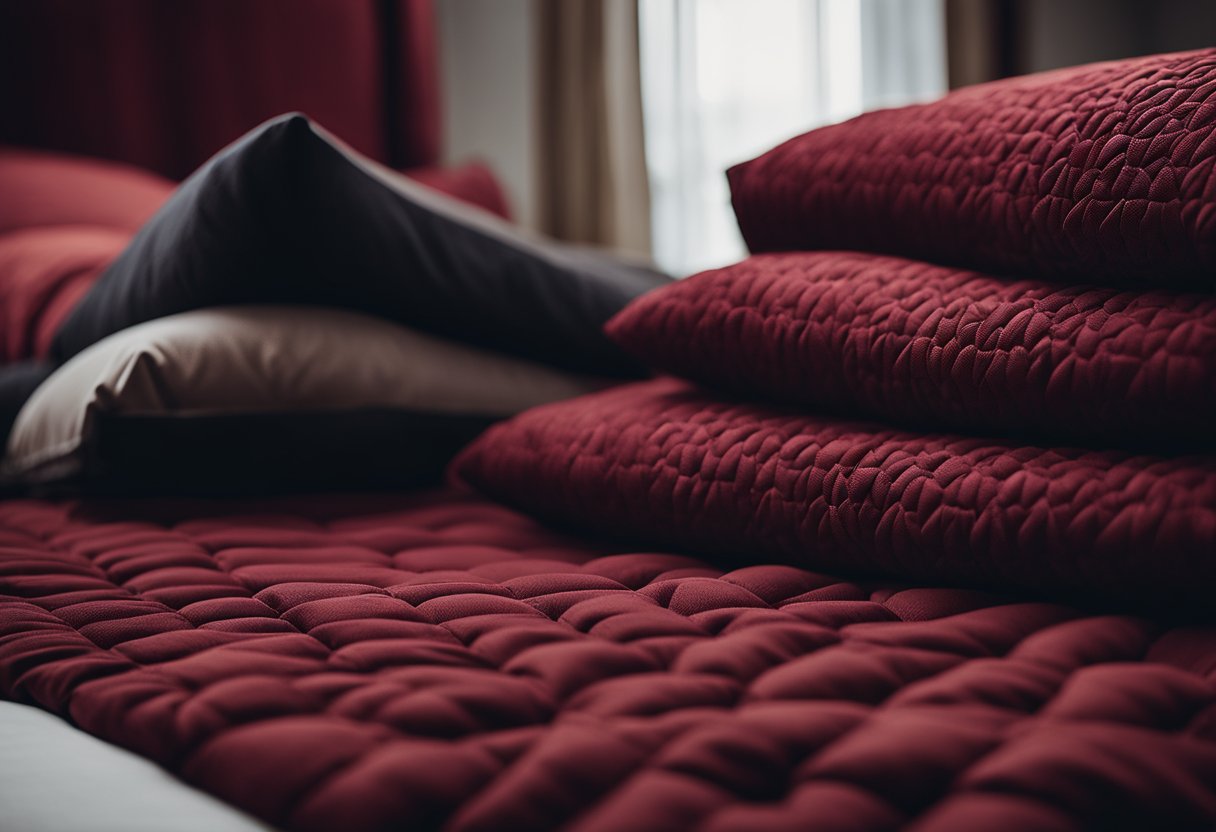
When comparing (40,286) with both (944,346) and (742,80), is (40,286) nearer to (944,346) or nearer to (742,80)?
(944,346)

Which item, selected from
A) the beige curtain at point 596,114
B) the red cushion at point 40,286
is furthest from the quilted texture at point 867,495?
the beige curtain at point 596,114

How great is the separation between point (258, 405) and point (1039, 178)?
586 millimetres

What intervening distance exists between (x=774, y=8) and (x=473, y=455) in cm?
181

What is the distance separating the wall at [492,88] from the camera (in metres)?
2.57

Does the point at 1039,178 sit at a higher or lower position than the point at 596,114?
lower

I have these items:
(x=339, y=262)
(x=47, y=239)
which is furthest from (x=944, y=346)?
(x=47, y=239)

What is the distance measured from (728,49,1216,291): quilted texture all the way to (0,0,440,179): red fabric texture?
1.64 m

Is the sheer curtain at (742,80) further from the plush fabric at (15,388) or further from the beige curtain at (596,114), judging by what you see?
the plush fabric at (15,388)

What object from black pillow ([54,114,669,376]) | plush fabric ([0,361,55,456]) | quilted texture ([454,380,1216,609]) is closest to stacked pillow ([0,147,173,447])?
plush fabric ([0,361,55,456])

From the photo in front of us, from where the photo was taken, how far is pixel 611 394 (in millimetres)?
760

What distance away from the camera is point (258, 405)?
0.81 m

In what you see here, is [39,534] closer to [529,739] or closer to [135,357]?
[135,357]

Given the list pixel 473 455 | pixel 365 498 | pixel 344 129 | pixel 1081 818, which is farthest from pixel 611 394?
pixel 344 129

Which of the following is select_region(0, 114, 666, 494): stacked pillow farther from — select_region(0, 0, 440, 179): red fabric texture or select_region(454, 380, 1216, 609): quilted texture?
select_region(0, 0, 440, 179): red fabric texture
